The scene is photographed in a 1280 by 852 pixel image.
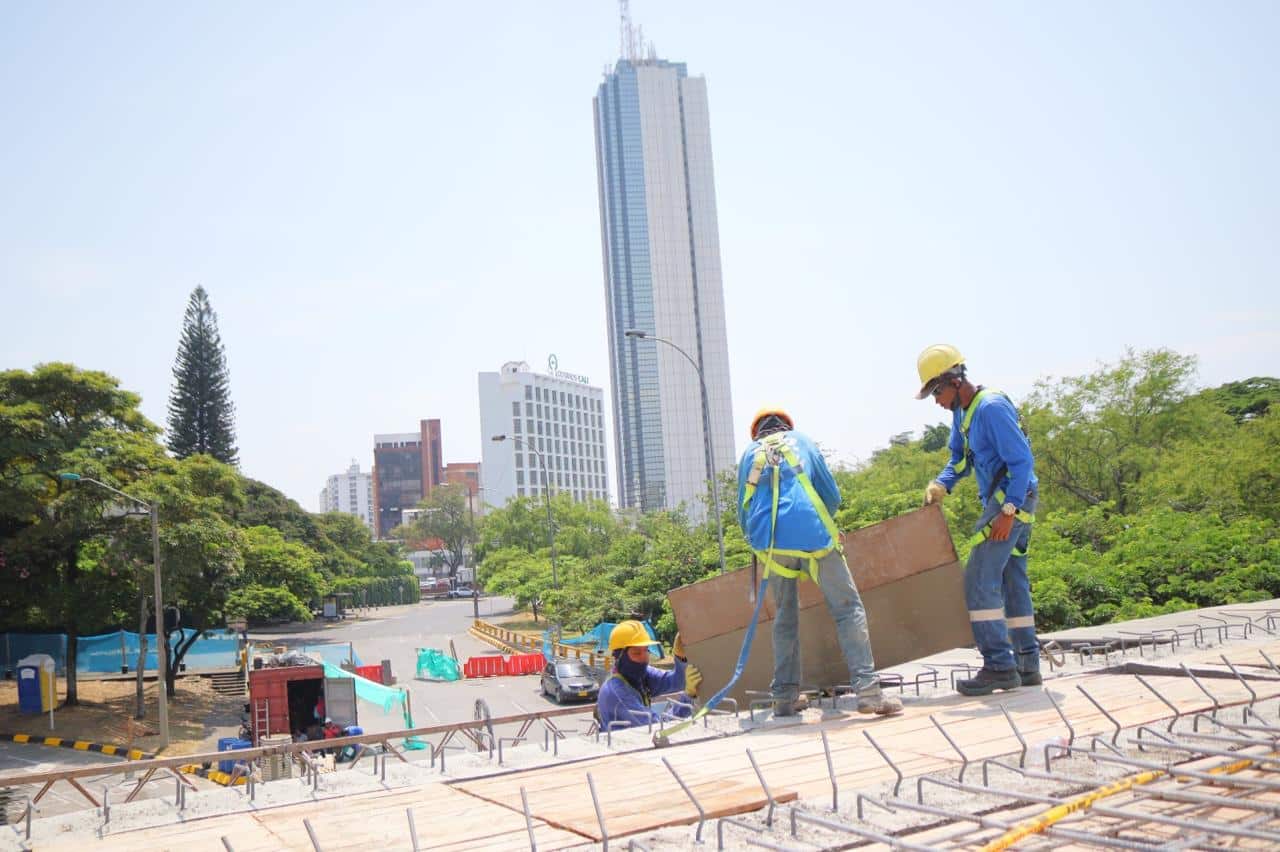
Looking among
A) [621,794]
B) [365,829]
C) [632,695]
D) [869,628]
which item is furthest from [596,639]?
[365,829]

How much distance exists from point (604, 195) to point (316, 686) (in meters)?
109

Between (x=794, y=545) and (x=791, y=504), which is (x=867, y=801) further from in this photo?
(x=791, y=504)

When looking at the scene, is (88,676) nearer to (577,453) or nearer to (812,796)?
(812,796)

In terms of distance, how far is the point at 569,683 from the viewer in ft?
105

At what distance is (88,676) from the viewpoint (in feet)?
137

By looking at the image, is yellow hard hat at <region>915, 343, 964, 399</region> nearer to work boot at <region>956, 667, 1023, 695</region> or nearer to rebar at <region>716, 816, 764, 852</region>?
work boot at <region>956, 667, 1023, 695</region>

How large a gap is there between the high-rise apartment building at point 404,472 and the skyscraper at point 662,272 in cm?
4841

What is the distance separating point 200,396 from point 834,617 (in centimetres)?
6379

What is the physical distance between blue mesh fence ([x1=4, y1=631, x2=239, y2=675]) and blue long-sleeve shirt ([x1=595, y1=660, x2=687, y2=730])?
112 feet

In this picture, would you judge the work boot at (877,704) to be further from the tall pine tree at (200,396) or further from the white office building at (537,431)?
the white office building at (537,431)

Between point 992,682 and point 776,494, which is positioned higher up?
point 776,494

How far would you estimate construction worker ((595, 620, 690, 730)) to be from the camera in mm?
6727

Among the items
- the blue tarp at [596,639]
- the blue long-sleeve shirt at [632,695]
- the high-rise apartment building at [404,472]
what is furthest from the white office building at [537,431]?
the blue long-sleeve shirt at [632,695]

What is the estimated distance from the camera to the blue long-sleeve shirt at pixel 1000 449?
5.89 meters
